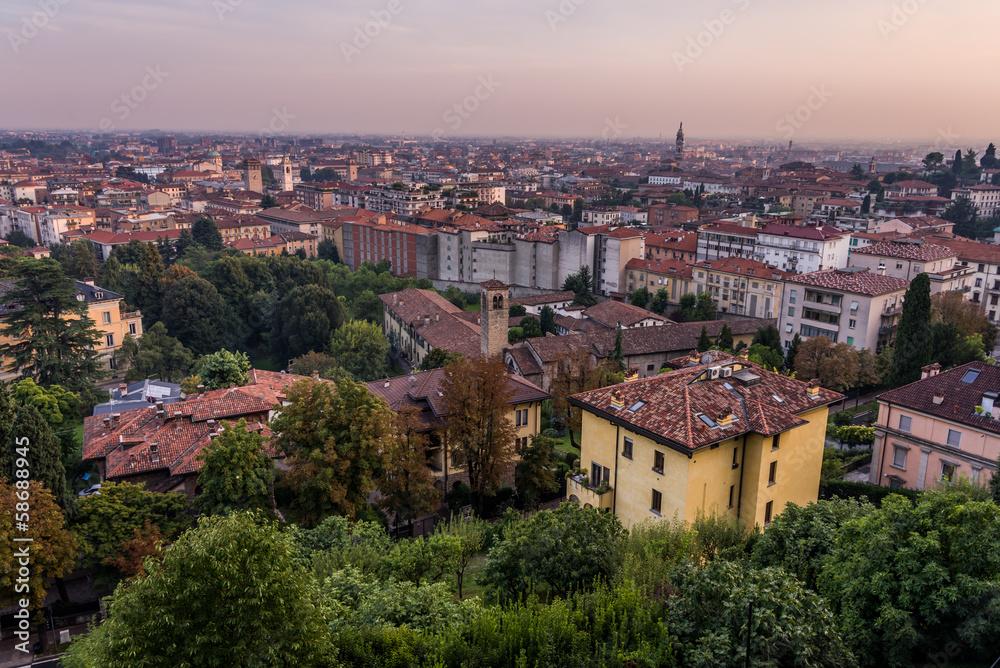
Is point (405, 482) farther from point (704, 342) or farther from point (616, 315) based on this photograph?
point (616, 315)

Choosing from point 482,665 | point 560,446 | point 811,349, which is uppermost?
point 482,665

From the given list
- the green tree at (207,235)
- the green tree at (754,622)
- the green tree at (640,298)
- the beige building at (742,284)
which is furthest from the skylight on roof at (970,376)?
the green tree at (207,235)

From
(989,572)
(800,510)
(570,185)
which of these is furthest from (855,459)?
(570,185)

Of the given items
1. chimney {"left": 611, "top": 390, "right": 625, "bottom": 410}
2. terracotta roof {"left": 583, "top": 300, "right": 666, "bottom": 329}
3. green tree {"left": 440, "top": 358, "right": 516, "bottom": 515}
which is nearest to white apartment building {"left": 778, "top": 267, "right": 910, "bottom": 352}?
terracotta roof {"left": 583, "top": 300, "right": 666, "bottom": 329}

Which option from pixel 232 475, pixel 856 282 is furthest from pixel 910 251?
pixel 232 475

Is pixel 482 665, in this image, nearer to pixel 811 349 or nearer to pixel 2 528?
pixel 2 528

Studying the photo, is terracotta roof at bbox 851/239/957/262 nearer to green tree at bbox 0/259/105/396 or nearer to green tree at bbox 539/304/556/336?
green tree at bbox 539/304/556/336

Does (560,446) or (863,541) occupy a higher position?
(863,541)

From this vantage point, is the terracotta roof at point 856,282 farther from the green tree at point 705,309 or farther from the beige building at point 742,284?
the green tree at point 705,309

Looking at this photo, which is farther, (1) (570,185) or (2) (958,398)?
(1) (570,185)
